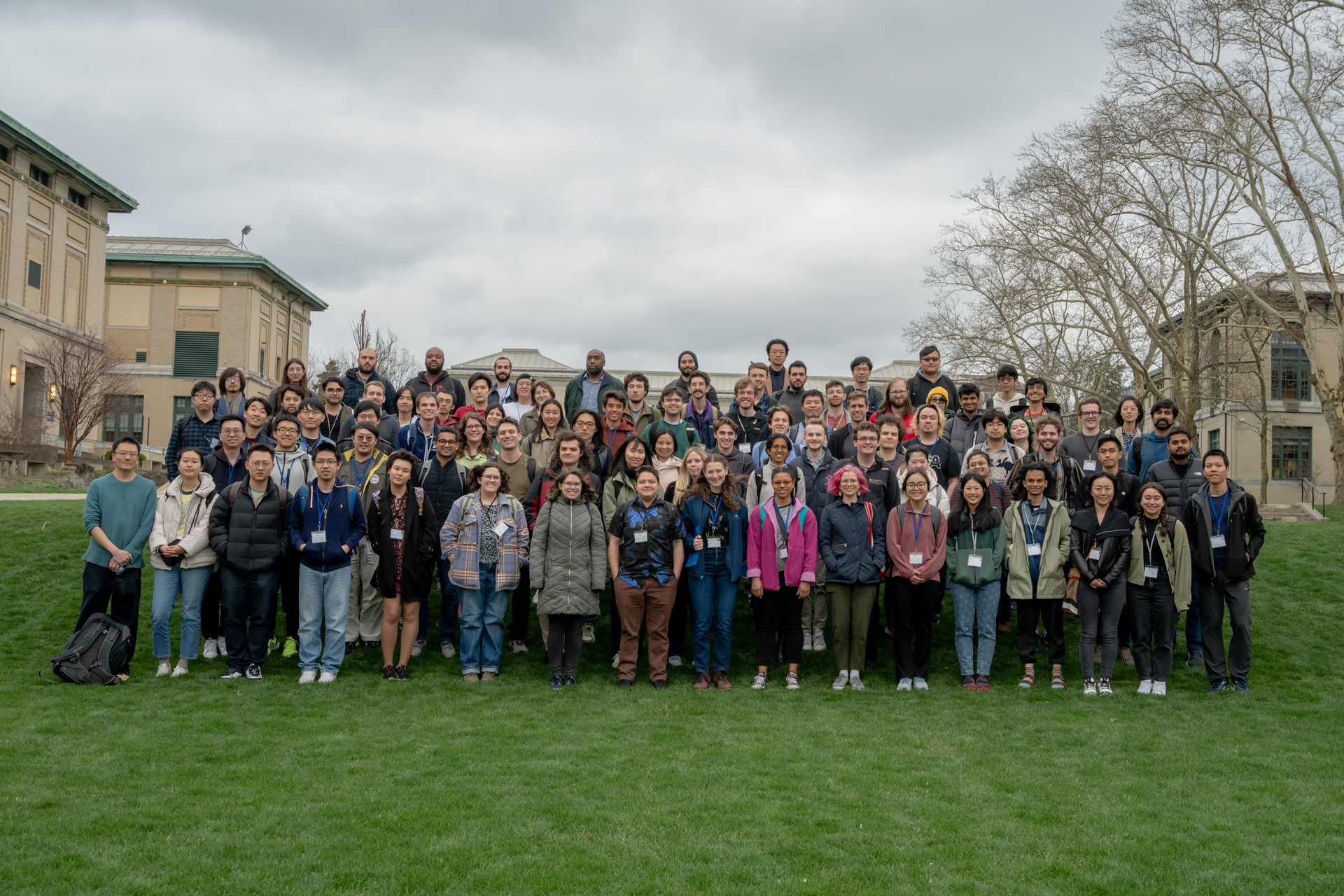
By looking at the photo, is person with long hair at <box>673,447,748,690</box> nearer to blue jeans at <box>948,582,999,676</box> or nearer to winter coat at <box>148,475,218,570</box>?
blue jeans at <box>948,582,999,676</box>

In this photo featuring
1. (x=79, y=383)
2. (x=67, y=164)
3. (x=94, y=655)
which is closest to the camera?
(x=94, y=655)

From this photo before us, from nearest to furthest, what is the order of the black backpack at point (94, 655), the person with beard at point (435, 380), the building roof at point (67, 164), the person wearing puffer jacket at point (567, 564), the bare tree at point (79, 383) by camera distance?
1. the black backpack at point (94, 655)
2. the person wearing puffer jacket at point (567, 564)
3. the person with beard at point (435, 380)
4. the bare tree at point (79, 383)
5. the building roof at point (67, 164)

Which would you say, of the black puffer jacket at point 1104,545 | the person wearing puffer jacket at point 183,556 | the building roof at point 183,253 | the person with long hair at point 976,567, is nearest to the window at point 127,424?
the building roof at point 183,253

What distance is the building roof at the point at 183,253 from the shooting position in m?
56.3

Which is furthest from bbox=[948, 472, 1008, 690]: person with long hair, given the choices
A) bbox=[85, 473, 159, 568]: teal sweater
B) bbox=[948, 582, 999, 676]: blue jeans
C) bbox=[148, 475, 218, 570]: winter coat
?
bbox=[85, 473, 159, 568]: teal sweater

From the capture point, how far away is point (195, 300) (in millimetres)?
56969

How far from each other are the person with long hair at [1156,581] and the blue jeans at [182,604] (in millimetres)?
8402

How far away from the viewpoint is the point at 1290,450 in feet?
152

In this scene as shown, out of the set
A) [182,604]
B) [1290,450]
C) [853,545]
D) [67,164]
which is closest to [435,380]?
[182,604]

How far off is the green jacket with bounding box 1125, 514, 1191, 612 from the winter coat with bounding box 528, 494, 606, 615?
4.87 m

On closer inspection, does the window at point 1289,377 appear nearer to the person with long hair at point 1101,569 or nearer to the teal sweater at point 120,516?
the person with long hair at point 1101,569

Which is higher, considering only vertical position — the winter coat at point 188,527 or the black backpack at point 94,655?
the winter coat at point 188,527

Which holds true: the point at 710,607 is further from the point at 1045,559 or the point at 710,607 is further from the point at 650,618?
the point at 1045,559

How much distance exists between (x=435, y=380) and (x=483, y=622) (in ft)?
12.9
